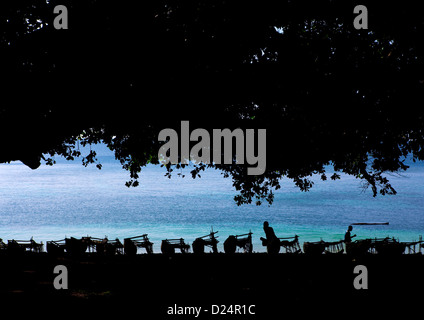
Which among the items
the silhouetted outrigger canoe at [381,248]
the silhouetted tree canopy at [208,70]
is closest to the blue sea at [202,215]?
the silhouetted outrigger canoe at [381,248]

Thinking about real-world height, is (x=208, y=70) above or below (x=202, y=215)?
above

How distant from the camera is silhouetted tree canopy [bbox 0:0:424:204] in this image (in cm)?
668

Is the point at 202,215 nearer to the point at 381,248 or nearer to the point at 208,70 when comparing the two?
the point at 381,248

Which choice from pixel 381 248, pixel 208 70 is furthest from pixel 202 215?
pixel 208 70

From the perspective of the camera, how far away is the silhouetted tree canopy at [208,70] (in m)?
6.68

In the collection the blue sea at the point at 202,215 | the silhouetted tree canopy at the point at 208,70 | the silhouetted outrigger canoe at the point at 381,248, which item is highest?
the silhouetted tree canopy at the point at 208,70

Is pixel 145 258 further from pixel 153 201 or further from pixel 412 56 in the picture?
pixel 153 201

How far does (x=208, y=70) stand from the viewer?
726 centimetres

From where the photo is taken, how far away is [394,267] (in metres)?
9.96

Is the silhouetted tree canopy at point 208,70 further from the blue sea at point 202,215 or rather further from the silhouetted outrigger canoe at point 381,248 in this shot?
the blue sea at point 202,215

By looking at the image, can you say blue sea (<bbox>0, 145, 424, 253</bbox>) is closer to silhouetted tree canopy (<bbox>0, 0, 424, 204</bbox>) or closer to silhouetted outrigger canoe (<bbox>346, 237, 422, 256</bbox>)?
silhouetted outrigger canoe (<bbox>346, 237, 422, 256</bbox>)

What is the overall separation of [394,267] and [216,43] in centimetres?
820

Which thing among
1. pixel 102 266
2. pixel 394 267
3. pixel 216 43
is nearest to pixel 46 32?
pixel 216 43

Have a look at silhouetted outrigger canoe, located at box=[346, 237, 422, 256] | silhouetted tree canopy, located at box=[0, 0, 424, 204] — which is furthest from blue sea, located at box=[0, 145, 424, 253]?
silhouetted tree canopy, located at box=[0, 0, 424, 204]
